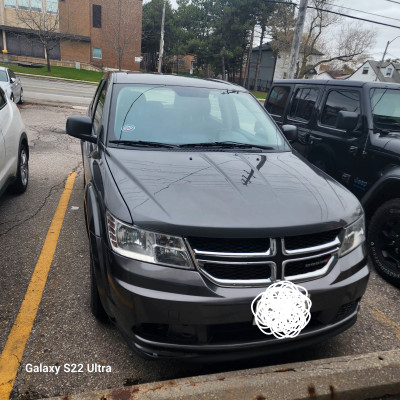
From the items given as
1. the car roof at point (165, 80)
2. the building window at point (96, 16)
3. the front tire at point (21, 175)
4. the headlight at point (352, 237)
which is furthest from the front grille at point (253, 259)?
the building window at point (96, 16)

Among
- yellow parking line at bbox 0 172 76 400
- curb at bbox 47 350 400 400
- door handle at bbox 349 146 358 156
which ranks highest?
door handle at bbox 349 146 358 156

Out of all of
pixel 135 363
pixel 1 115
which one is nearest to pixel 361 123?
pixel 135 363

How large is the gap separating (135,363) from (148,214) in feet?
3.47

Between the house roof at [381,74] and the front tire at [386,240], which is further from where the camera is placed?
the house roof at [381,74]

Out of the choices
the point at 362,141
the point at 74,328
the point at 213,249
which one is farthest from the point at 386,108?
the point at 74,328

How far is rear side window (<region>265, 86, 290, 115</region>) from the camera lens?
5707mm

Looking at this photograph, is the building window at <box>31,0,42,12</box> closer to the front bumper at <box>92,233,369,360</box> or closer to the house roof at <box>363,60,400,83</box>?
the house roof at <box>363,60,400,83</box>

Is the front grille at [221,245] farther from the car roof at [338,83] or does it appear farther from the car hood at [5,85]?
the car hood at [5,85]

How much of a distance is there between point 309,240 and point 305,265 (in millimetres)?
144

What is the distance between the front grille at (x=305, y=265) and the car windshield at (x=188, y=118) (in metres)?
1.39

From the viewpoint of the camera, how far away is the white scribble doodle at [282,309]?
6.30 feet

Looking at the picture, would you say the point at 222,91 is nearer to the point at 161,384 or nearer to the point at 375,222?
the point at 375,222

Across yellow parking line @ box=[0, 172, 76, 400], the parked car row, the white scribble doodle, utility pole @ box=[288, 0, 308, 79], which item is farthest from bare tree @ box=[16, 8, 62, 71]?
the white scribble doodle

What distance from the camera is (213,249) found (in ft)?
6.31
